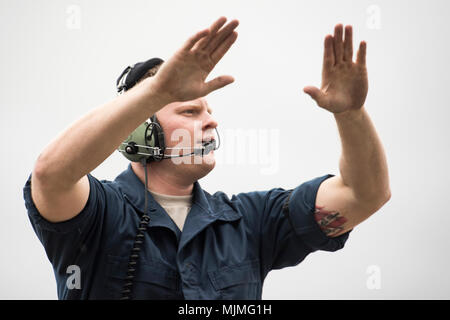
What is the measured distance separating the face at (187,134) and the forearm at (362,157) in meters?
0.43

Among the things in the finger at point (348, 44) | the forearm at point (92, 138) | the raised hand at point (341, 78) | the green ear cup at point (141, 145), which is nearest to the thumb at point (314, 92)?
the raised hand at point (341, 78)

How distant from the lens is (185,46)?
1304 mm

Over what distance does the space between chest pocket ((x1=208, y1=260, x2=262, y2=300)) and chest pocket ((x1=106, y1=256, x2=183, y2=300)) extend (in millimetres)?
114

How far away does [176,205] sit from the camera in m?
A: 1.81

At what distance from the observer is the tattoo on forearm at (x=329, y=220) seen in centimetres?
171

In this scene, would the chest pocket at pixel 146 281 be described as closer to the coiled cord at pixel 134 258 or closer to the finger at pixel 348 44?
the coiled cord at pixel 134 258

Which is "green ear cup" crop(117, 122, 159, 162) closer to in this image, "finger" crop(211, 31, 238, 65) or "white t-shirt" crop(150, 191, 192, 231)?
"white t-shirt" crop(150, 191, 192, 231)

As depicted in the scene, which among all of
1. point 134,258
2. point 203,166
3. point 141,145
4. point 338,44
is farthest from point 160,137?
point 338,44

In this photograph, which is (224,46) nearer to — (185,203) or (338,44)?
(338,44)

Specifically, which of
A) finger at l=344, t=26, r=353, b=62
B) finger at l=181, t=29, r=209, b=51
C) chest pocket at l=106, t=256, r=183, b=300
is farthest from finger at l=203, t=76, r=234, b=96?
chest pocket at l=106, t=256, r=183, b=300

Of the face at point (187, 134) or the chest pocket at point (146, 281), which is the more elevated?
the face at point (187, 134)

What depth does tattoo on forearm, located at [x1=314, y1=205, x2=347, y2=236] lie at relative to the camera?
1706 mm

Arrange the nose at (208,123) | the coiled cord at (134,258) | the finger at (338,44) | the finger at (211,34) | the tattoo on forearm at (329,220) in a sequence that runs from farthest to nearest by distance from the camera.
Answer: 1. the nose at (208,123)
2. the tattoo on forearm at (329,220)
3. the coiled cord at (134,258)
4. the finger at (338,44)
5. the finger at (211,34)

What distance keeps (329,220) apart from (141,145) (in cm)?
64
